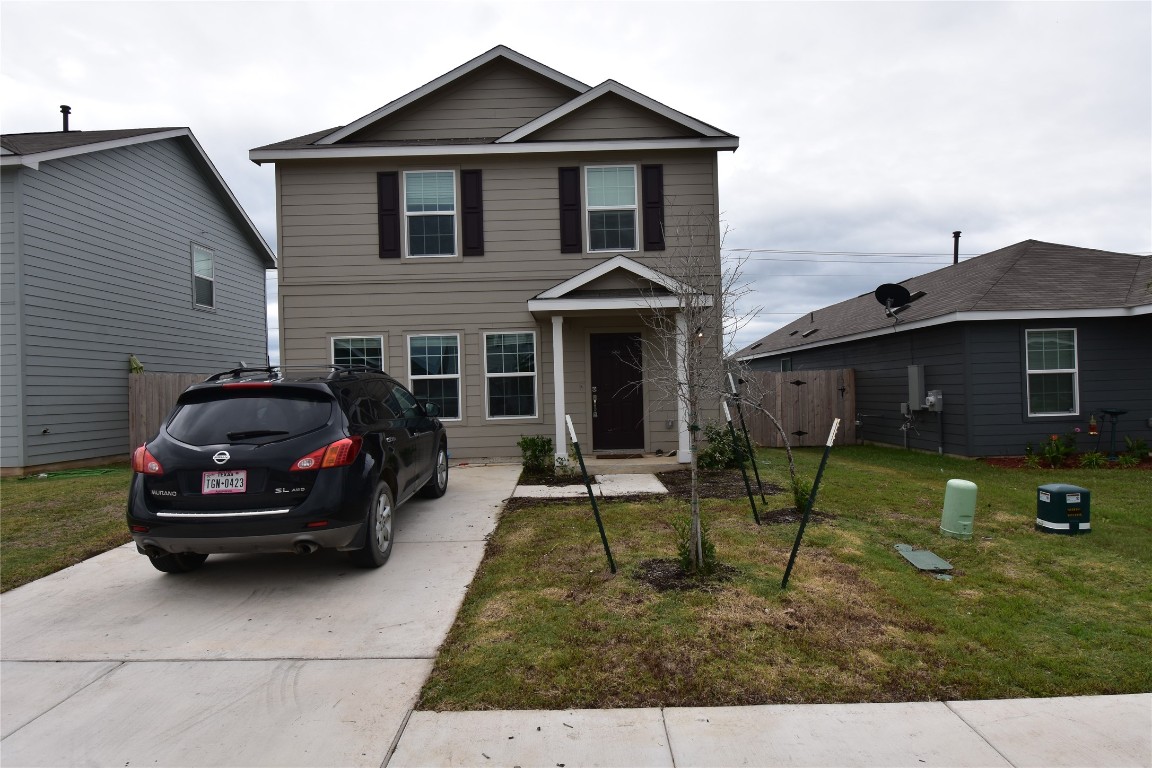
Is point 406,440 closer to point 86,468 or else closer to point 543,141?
point 543,141

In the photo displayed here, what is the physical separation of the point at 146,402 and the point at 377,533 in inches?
418

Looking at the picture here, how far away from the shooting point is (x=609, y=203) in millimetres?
11484

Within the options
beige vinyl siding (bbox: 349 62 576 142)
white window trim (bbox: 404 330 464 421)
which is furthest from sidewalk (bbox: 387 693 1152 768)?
beige vinyl siding (bbox: 349 62 576 142)

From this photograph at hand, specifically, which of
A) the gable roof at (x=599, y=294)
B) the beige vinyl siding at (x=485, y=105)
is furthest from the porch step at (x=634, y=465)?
the beige vinyl siding at (x=485, y=105)

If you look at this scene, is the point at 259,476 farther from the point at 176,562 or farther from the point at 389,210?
the point at 389,210

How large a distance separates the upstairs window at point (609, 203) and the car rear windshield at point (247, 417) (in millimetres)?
7487

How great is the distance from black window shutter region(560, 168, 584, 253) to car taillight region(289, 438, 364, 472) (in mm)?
7373

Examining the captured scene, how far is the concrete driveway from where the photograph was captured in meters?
Answer: 2.95

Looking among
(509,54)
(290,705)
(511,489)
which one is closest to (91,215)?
(509,54)

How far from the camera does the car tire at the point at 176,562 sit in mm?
5094

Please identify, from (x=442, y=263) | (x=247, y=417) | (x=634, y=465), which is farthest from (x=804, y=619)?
(x=442, y=263)

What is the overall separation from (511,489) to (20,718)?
19.1ft

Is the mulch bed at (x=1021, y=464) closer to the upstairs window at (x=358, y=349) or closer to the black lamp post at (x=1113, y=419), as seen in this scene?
the black lamp post at (x=1113, y=419)

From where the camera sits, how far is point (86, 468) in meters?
11.9
